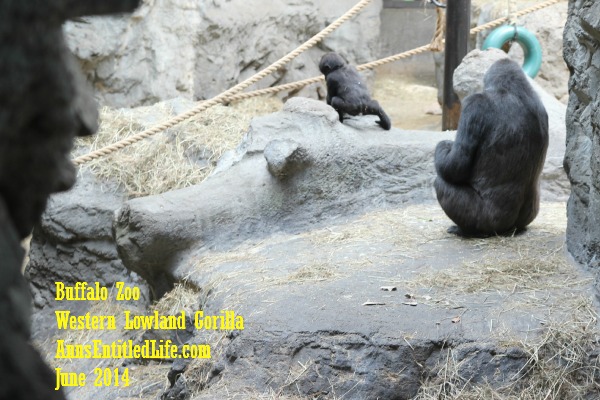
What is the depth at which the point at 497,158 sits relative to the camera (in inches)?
184

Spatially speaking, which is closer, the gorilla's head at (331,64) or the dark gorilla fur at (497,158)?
the dark gorilla fur at (497,158)

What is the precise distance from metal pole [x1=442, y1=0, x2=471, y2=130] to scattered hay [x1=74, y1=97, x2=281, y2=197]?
6.41ft

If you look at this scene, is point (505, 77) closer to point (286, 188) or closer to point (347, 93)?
point (286, 188)

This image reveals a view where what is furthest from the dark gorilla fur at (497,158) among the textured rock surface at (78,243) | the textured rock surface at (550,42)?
the textured rock surface at (550,42)

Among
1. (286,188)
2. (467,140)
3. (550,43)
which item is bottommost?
(286,188)

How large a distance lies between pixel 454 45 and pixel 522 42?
2.26ft

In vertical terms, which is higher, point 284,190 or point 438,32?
point 438,32

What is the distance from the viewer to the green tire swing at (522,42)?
7243 millimetres

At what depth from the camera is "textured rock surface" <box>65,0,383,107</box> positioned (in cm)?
855

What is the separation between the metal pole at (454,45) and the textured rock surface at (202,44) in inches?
127

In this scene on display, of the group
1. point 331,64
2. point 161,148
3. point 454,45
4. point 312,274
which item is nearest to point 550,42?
point 454,45

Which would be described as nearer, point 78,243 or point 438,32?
point 78,243

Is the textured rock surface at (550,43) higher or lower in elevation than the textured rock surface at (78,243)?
higher

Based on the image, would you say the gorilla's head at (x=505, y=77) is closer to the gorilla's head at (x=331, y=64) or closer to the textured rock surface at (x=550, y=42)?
the gorilla's head at (x=331, y=64)
